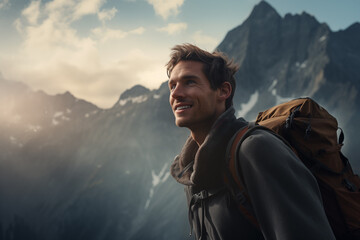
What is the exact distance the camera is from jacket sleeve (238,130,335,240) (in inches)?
71.4

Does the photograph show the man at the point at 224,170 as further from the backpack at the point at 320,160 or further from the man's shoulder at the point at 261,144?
the backpack at the point at 320,160

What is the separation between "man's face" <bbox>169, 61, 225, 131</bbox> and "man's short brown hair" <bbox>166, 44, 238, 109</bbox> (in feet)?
0.22

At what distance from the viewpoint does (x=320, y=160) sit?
2.59 metres

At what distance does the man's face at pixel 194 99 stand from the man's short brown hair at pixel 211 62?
7 centimetres

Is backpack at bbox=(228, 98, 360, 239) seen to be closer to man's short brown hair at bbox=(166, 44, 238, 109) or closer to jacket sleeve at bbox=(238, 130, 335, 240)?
jacket sleeve at bbox=(238, 130, 335, 240)

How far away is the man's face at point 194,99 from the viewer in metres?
2.89

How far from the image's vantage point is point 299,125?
2.72 m

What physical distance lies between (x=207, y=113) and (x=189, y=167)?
2.31ft

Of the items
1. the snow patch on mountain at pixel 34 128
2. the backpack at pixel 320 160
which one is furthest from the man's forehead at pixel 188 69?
the snow patch on mountain at pixel 34 128

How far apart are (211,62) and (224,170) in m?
1.30

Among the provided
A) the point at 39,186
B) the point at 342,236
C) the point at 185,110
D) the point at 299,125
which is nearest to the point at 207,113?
the point at 185,110

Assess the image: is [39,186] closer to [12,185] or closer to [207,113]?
[12,185]

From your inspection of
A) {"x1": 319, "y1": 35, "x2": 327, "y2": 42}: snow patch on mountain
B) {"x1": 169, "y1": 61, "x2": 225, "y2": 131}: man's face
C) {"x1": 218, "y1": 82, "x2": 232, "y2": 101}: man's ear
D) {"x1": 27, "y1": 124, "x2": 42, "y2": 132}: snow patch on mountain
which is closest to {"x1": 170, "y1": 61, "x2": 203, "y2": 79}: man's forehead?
{"x1": 169, "y1": 61, "x2": 225, "y2": 131}: man's face

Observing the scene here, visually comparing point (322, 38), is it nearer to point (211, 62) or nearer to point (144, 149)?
point (144, 149)
